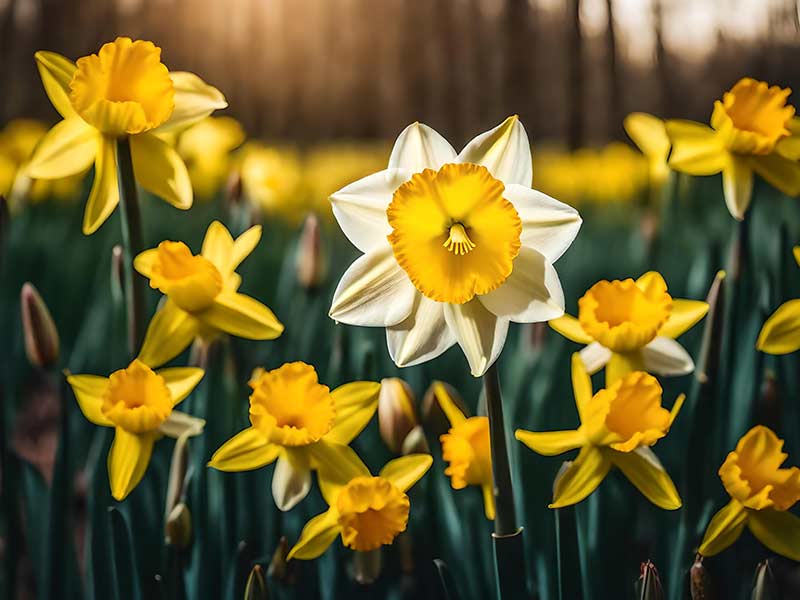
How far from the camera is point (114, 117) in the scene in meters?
0.67

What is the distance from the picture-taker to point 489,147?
2.12 feet

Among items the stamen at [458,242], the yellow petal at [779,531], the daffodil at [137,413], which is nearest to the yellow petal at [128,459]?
the daffodil at [137,413]

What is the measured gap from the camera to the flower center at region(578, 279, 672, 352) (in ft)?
2.28

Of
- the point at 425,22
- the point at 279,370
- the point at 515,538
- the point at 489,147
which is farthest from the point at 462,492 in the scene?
the point at 425,22

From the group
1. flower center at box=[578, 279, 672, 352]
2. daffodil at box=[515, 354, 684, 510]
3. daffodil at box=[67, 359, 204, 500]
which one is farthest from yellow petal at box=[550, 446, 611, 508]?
daffodil at box=[67, 359, 204, 500]

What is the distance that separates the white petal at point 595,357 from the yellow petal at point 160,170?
0.40 m

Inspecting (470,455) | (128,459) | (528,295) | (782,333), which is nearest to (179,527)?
(128,459)

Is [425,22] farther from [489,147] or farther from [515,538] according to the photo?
[515,538]

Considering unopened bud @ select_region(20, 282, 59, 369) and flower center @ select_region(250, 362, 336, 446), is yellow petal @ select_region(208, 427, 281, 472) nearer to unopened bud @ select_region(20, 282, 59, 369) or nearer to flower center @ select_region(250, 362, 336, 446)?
flower center @ select_region(250, 362, 336, 446)

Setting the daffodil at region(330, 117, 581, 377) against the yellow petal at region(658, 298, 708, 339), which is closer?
the daffodil at region(330, 117, 581, 377)

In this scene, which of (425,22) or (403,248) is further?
(425,22)

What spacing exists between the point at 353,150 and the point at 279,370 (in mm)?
267

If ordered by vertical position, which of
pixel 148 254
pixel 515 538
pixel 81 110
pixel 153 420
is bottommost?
pixel 515 538

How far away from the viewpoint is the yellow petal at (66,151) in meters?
0.70
